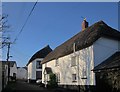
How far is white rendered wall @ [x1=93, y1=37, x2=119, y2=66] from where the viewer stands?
2753cm

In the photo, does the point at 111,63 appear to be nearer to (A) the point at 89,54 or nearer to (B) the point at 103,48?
(B) the point at 103,48

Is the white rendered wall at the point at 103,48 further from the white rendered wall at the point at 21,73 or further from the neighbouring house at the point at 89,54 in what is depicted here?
the white rendered wall at the point at 21,73

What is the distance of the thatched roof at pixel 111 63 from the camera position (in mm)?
23756

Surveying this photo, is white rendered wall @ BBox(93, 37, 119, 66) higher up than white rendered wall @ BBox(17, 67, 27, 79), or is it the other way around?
white rendered wall @ BBox(93, 37, 119, 66)

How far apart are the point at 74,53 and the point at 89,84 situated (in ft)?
18.0

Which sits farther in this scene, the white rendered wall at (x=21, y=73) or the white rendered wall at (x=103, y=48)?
the white rendered wall at (x=21, y=73)

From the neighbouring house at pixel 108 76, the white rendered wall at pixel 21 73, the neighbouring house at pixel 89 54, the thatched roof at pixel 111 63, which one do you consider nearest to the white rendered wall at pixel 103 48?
the neighbouring house at pixel 89 54

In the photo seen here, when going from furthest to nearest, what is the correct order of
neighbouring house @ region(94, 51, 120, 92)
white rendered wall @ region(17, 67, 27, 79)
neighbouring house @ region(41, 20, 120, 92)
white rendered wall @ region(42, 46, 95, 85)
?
white rendered wall @ region(17, 67, 27, 79), white rendered wall @ region(42, 46, 95, 85), neighbouring house @ region(41, 20, 120, 92), neighbouring house @ region(94, 51, 120, 92)

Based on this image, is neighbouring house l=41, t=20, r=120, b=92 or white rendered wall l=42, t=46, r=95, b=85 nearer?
neighbouring house l=41, t=20, r=120, b=92

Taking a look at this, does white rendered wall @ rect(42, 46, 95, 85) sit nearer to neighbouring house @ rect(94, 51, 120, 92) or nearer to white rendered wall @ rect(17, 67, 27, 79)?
neighbouring house @ rect(94, 51, 120, 92)

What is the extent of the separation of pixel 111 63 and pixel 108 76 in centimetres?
149

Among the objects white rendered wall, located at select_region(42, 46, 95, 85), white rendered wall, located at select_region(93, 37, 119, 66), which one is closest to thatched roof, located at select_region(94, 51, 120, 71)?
white rendered wall, located at select_region(93, 37, 119, 66)

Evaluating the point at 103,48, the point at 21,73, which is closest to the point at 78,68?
the point at 103,48

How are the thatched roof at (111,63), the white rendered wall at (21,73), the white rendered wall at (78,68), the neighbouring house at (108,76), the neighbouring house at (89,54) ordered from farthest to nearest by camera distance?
1. the white rendered wall at (21,73)
2. the white rendered wall at (78,68)
3. the neighbouring house at (89,54)
4. the thatched roof at (111,63)
5. the neighbouring house at (108,76)
